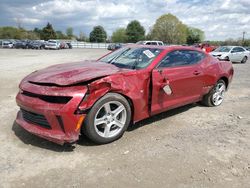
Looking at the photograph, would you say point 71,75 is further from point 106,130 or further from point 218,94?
point 218,94

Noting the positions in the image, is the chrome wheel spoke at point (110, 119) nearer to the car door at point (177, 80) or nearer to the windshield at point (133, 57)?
the car door at point (177, 80)

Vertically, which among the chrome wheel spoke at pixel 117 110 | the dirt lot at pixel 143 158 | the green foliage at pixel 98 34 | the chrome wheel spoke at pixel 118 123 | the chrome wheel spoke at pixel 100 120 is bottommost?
the dirt lot at pixel 143 158

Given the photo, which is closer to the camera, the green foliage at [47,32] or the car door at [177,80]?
the car door at [177,80]

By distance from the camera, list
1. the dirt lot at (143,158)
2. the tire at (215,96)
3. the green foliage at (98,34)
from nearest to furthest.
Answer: the dirt lot at (143,158)
the tire at (215,96)
the green foliage at (98,34)

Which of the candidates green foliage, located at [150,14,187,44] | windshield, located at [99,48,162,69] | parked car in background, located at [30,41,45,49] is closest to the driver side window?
windshield, located at [99,48,162,69]

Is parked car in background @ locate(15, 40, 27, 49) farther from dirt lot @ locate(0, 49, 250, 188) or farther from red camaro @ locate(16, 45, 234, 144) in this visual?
red camaro @ locate(16, 45, 234, 144)

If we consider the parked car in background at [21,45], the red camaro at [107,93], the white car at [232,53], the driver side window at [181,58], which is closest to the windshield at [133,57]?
the red camaro at [107,93]

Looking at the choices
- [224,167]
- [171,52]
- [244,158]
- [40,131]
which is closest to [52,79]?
[40,131]

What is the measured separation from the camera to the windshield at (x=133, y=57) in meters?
4.52

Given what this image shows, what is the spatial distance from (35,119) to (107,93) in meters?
1.10

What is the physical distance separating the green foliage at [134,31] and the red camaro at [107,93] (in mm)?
82646

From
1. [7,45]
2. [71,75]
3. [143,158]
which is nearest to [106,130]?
[143,158]

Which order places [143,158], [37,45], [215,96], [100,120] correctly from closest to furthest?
[143,158] → [100,120] → [215,96] → [37,45]

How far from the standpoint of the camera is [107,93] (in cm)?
374
